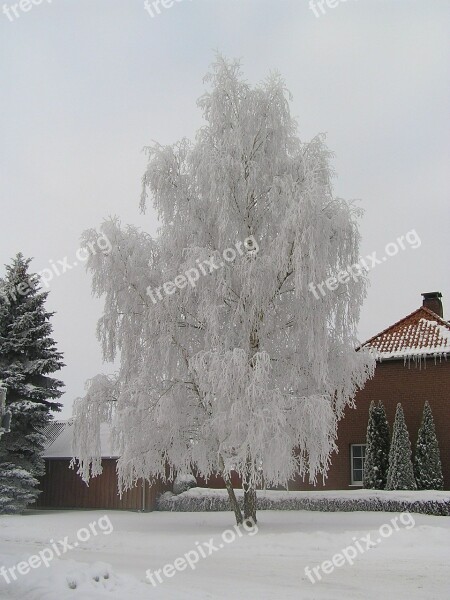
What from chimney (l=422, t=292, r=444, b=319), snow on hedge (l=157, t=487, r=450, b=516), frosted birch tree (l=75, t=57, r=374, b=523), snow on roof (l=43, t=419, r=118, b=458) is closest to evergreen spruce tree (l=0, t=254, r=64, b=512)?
snow on roof (l=43, t=419, r=118, b=458)

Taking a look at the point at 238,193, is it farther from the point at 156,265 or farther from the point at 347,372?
the point at 347,372

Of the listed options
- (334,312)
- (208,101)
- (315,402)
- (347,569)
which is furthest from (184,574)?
(208,101)

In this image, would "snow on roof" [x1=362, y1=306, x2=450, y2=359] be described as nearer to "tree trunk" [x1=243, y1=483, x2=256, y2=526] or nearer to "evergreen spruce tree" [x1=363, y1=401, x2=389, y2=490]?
"evergreen spruce tree" [x1=363, y1=401, x2=389, y2=490]

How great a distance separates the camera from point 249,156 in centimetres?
1817

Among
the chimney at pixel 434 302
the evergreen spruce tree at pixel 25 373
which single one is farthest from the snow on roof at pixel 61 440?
the chimney at pixel 434 302

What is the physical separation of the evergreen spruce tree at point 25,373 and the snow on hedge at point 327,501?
566 cm

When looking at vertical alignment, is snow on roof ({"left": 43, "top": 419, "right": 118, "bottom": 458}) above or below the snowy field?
above

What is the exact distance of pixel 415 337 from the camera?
26156 mm

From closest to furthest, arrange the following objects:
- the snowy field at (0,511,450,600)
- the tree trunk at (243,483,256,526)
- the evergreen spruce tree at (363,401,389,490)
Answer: the snowy field at (0,511,450,600)
the tree trunk at (243,483,256,526)
the evergreen spruce tree at (363,401,389,490)

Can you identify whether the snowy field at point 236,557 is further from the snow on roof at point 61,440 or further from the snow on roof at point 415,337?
the snow on roof at point 61,440

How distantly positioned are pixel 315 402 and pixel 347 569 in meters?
4.68

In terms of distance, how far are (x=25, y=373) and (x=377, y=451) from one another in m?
14.3

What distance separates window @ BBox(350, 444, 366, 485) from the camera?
26266mm

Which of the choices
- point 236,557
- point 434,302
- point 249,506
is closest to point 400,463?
point 249,506
